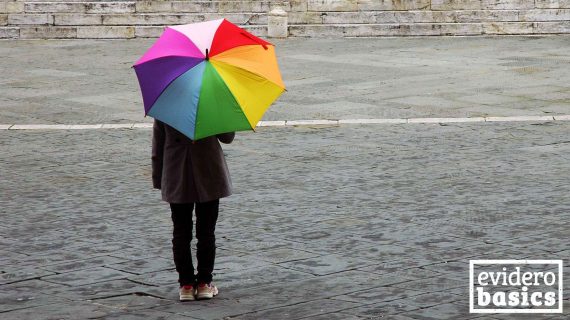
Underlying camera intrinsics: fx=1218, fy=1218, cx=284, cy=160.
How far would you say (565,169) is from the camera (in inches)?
426

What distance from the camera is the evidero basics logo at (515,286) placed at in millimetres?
6320

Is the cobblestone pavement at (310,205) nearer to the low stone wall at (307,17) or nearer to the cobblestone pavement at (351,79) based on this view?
the cobblestone pavement at (351,79)

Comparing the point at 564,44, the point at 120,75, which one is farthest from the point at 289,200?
the point at 564,44

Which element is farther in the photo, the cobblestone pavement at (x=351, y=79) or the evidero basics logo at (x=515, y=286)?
the cobblestone pavement at (x=351, y=79)

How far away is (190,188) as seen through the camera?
21.9ft

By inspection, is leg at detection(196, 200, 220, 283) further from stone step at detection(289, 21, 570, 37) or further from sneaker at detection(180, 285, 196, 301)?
stone step at detection(289, 21, 570, 37)

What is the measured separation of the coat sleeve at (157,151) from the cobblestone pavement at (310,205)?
65cm

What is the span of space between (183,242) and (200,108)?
84cm

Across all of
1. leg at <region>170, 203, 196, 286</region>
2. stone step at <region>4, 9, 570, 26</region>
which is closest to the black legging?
leg at <region>170, 203, 196, 286</region>

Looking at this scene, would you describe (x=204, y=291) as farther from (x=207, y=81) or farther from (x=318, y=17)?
(x=318, y=17)

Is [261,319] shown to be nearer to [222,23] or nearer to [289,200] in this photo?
[222,23]

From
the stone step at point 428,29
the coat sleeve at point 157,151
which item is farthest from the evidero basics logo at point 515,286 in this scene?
the stone step at point 428,29

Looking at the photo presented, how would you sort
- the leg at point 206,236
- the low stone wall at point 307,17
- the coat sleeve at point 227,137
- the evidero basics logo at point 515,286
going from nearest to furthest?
1. the evidero basics logo at point 515,286
2. the coat sleeve at point 227,137
3. the leg at point 206,236
4. the low stone wall at point 307,17

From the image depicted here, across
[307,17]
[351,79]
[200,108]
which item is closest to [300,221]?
[200,108]
